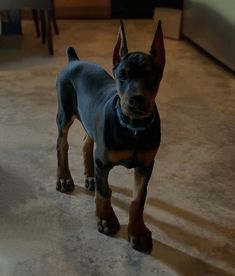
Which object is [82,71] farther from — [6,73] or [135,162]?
[6,73]

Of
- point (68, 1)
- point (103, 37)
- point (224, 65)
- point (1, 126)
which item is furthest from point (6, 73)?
point (68, 1)

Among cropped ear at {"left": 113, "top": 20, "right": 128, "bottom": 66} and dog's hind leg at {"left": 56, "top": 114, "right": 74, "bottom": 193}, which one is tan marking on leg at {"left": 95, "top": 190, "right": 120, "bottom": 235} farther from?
cropped ear at {"left": 113, "top": 20, "right": 128, "bottom": 66}

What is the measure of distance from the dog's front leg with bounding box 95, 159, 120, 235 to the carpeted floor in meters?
0.03

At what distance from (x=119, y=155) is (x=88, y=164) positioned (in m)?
0.51

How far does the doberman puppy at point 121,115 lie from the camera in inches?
57.9

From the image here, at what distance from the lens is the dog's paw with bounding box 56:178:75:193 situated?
80.2 inches

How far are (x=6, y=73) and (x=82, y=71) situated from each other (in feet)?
5.72

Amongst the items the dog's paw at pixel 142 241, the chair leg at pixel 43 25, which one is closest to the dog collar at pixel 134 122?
the dog's paw at pixel 142 241

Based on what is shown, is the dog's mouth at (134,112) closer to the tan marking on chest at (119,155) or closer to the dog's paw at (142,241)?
the tan marking on chest at (119,155)

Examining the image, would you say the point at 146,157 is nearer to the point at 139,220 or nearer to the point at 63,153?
the point at 139,220

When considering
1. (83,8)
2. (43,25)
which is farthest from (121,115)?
(83,8)

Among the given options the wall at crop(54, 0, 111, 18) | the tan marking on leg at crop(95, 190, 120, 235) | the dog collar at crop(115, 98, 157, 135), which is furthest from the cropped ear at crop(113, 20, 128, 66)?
the wall at crop(54, 0, 111, 18)

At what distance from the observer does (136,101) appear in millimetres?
1438

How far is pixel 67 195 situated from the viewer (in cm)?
202
